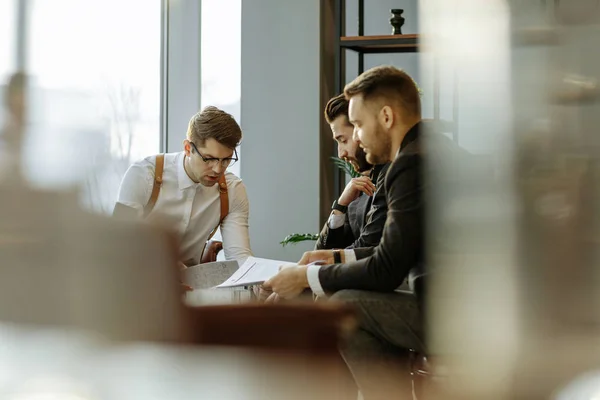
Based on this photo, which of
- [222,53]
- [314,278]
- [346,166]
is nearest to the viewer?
[314,278]

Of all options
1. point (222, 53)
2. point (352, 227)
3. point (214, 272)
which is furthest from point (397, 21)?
point (214, 272)

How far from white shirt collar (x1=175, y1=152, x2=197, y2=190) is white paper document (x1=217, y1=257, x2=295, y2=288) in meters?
0.61

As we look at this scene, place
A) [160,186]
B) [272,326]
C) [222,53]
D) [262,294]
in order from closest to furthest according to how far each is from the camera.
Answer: [272,326]
[262,294]
[160,186]
[222,53]

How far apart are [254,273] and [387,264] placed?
0.53 metres

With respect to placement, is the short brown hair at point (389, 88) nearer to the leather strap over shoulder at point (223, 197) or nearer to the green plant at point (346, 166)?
the leather strap over shoulder at point (223, 197)

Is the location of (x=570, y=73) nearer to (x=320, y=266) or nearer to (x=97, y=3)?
(x=97, y=3)

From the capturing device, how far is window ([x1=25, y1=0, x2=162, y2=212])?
718 mm

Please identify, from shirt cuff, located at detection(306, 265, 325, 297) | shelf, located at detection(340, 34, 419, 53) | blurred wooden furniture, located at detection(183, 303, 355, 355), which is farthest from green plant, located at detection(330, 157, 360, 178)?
blurred wooden furniture, located at detection(183, 303, 355, 355)

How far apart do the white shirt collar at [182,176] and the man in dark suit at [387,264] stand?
1030 millimetres

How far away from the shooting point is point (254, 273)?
6.60 ft

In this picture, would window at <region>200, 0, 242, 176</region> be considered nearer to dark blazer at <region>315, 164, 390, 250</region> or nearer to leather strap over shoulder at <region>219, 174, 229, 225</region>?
leather strap over shoulder at <region>219, 174, 229, 225</region>

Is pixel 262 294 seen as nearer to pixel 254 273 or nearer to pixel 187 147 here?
pixel 254 273

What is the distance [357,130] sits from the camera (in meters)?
1.83

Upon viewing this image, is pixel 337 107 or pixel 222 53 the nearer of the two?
pixel 337 107
